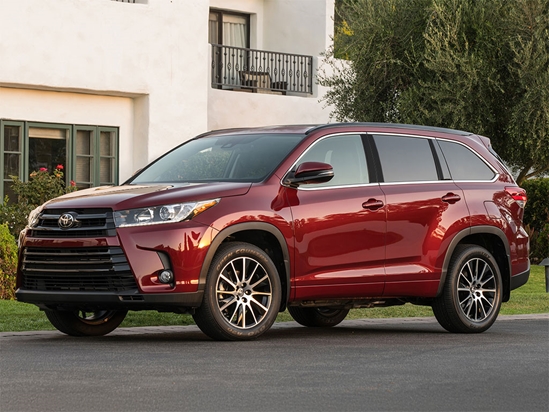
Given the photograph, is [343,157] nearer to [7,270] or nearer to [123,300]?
[123,300]

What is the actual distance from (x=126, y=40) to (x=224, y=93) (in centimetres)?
342

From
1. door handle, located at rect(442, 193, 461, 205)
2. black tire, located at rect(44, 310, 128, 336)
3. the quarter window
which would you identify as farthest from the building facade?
door handle, located at rect(442, 193, 461, 205)

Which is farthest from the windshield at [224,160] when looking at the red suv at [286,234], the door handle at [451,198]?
the door handle at [451,198]

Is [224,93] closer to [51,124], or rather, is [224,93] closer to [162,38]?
[162,38]

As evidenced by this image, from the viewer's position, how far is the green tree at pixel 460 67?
917 inches

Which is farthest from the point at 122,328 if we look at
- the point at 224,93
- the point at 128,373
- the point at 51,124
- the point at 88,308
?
the point at 224,93

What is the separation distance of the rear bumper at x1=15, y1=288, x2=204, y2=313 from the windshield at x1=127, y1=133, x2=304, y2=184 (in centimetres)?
129

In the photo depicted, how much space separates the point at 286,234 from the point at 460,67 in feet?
43.6

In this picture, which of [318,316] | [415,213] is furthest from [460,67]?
[415,213]

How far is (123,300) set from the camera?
34.0ft

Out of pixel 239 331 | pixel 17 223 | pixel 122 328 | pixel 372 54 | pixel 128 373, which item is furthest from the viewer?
pixel 372 54

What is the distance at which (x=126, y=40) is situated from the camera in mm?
23031

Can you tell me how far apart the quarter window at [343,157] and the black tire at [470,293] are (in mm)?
1396

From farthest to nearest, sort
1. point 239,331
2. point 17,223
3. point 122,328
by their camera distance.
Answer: point 17,223, point 122,328, point 239,331
